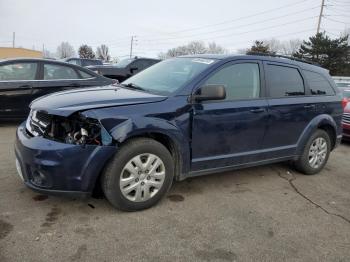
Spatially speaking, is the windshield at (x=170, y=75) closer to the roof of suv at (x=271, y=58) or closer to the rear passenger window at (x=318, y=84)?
the roof of suv at (x=271, y=58)

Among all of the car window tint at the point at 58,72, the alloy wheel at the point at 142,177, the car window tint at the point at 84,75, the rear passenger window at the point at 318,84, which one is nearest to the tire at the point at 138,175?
the alloy wheel at the point at 142,177

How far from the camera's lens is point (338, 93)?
5.69m

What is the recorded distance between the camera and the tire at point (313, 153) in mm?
5258

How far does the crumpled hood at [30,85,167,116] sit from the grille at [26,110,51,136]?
0.24 feet

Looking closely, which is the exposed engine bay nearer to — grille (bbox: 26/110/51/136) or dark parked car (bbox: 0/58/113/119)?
grille (bbox: 26/110/51/136)

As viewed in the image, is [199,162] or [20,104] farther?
[20,104]

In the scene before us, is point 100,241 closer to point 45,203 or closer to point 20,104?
point 45,203

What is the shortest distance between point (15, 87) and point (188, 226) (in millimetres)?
5081

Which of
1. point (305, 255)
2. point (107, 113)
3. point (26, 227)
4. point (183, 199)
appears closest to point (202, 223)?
point (183, 199)

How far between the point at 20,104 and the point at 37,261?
497 cm

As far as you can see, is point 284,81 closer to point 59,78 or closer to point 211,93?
point 211,93

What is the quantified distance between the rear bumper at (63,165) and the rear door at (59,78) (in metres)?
4.07

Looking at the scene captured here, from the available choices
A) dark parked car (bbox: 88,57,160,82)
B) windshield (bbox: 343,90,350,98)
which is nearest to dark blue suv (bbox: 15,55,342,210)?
windshield (bbox: 343,90,350,98)

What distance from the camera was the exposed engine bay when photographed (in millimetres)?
3324
